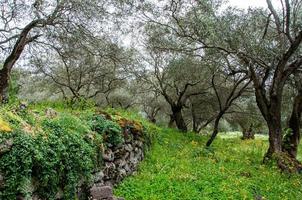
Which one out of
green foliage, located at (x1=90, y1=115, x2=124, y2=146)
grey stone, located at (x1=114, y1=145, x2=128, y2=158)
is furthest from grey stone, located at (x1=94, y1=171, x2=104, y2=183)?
grey stone, located at (x1=114, y1=145, x2=128, y2=158)

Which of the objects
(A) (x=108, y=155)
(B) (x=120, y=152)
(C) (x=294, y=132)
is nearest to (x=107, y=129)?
(A) (x=108, y=155)

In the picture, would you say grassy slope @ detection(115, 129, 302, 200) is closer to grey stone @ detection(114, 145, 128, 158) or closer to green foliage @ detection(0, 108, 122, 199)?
grey stone @ detection(114, 145, 128, 158)

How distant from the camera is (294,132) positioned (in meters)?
17.5

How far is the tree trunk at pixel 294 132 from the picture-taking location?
17.2m

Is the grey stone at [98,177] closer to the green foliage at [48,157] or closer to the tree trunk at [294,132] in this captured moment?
the green foliage at [48,157]

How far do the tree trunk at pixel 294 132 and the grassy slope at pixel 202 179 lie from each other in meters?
1.66

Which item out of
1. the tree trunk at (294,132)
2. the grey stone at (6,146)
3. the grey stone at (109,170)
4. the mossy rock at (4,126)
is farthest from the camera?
the tree trunk at (294,132)

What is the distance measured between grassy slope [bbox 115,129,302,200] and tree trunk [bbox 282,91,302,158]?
1659 millimetres

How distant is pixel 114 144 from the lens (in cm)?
1087

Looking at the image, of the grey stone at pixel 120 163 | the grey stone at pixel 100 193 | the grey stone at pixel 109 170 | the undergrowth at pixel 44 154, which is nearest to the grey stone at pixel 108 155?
the grey stone at pixel 109 170

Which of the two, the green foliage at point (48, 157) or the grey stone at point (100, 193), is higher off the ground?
the green foliage at point (48, 157)

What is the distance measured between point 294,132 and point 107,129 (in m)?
10.2

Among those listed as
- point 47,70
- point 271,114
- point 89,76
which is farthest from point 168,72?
point 271,114

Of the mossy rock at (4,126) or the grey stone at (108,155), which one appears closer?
the mossy rock at (4,126)
